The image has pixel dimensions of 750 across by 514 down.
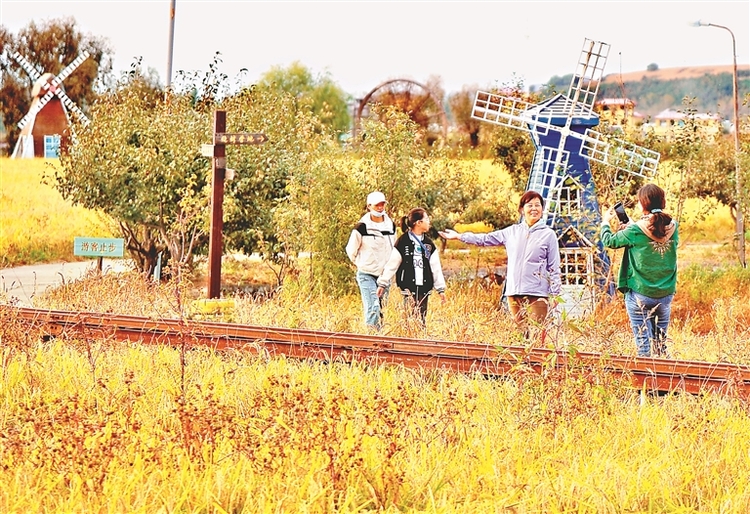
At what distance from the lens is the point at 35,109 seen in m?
48.5

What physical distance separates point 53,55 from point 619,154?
1590 inches

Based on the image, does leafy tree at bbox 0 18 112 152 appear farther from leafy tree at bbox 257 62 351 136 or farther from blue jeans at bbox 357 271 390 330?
blue jeans at bbox 357 271 390 330

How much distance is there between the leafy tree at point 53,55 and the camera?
5056 cm

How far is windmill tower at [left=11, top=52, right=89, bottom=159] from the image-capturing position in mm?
47844

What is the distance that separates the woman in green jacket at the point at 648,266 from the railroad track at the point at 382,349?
74 cm

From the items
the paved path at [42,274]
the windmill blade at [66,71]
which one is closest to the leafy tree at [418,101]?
the windmill blade at [66,71]

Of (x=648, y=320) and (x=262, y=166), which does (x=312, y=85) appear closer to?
(x=262, y=166)

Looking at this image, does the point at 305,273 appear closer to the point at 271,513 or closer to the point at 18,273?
the point at 18,273

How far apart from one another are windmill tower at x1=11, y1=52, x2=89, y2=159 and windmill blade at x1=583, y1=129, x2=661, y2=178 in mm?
35307

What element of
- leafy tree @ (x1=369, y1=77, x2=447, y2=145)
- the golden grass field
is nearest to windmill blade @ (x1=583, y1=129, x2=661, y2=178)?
the golden grass field

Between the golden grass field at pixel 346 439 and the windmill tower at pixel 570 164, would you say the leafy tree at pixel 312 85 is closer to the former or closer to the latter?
the windmill tower at pixel 570 164

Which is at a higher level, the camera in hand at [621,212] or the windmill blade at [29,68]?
the windmill blade at [29,68]

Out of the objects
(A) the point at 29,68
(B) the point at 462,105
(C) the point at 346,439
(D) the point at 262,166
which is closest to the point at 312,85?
(B) the point at 462,105

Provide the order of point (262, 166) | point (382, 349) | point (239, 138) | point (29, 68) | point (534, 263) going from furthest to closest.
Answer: point (29, 68) < point (262, 166) < point (239, 138) < point (534, 263) < point (382, 349)
